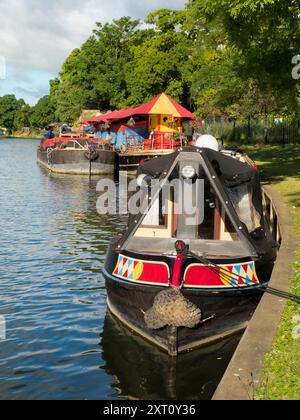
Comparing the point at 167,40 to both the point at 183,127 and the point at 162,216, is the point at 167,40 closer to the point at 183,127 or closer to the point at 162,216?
the point at 183,127

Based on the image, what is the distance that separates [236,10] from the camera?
15.8 metres

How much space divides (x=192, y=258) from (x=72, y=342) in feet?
9.47

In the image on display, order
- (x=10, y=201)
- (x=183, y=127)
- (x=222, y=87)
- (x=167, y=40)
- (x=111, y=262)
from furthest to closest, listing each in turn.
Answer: (x=167, y=40)
(x=183, y=127)
(x=222, y=87)
(x=10, y=201)
(x=111, y=262)

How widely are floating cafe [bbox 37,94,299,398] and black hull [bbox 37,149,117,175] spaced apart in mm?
28995

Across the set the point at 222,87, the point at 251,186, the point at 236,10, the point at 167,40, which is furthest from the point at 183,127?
the point at 251,186

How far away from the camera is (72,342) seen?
9.69 meters

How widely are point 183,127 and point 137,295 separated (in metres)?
38.6

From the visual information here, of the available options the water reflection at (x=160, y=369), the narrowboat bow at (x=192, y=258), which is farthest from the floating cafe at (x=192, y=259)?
the water reflection at (x=160, y=369)

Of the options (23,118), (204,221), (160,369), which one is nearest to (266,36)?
(204,221)

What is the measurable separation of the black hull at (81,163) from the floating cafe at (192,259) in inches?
1142

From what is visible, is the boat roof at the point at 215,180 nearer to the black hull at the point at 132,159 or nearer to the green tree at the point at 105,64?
the black hull at the point at 132,159

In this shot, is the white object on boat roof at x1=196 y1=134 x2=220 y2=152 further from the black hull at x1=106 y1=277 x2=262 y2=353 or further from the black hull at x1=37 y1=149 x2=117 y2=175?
the black hull at x1=37 y1=149 x2=117 y2=175

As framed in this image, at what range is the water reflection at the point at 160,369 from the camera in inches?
314

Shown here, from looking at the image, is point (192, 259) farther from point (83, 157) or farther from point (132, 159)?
point (83, 157)
